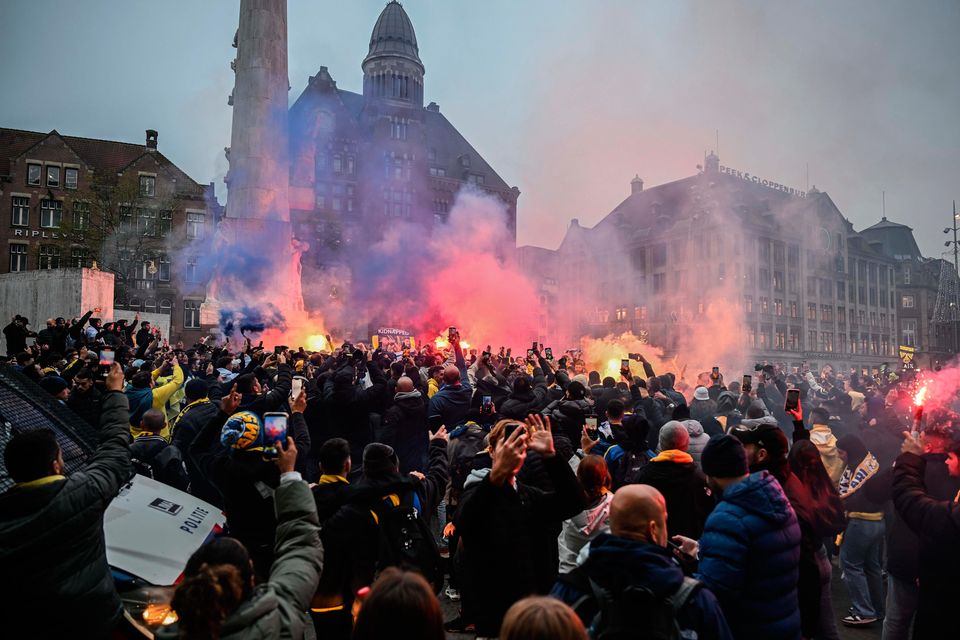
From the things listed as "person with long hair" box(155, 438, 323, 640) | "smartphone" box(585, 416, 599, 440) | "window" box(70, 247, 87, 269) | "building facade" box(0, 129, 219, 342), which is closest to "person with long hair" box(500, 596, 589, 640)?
"person with long hair" box(155, 438, 323, 640)

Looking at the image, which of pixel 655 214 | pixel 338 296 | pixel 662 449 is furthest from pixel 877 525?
pixel 655 214

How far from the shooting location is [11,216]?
39.1 m

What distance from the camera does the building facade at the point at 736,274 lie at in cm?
4862

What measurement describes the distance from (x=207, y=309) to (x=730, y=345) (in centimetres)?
3549

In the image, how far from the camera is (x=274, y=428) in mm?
3404

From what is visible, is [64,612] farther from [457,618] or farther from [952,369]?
[952,369]

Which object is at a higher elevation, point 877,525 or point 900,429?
point 900,429

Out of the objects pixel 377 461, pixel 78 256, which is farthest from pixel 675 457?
pixel 78 256

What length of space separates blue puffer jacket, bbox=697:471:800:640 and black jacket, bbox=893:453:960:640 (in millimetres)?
1141

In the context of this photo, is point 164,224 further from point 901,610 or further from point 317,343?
point 901,610

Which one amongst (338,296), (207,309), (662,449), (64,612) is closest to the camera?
(64,612)

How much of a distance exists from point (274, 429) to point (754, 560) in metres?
2.56

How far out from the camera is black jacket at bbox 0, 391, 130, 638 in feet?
9.34

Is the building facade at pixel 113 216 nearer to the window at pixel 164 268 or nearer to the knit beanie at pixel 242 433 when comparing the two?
the window at pixel 164 268
